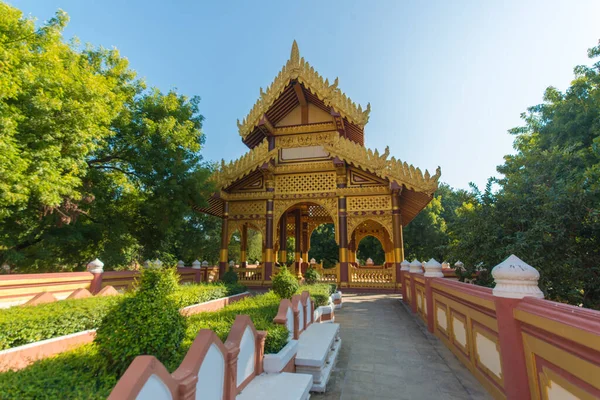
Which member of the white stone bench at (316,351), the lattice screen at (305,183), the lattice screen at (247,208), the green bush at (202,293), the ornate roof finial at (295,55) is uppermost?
the ornate roof finial at (295,55)

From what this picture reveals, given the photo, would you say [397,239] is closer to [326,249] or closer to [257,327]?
[257,327]

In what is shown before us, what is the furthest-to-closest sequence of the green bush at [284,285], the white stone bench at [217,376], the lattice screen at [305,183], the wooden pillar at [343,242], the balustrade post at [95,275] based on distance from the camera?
the lattice screen at [305,183]
the wooden pillar at [343,242]
the balustrade post at [95,275]
the green bush at [284,285]
the white stone bench at [217,376]

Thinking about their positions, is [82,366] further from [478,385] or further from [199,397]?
[478,385]

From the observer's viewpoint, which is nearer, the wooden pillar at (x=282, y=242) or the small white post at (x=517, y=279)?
the small white post at (x=517, y=279)

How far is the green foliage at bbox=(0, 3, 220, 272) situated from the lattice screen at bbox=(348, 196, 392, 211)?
241 inches

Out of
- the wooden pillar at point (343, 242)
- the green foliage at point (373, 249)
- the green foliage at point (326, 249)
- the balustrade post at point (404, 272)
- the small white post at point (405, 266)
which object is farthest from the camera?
the green foliage at point (326, 249)

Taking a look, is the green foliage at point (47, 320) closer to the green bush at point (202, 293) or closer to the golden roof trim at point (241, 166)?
the green bush at point (202, 293)

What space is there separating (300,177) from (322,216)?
5881mm

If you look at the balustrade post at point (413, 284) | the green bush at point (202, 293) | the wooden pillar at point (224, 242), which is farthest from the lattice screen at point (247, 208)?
the balustrade post at point (413, 284)

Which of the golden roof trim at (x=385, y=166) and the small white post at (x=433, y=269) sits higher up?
the golden roof trim at (x=385, y=166)

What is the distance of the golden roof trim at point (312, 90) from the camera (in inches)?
534

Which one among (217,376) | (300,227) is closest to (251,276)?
(300,227)

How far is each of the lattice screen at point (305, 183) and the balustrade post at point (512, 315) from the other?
34.4ft

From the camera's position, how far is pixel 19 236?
10492 mm
